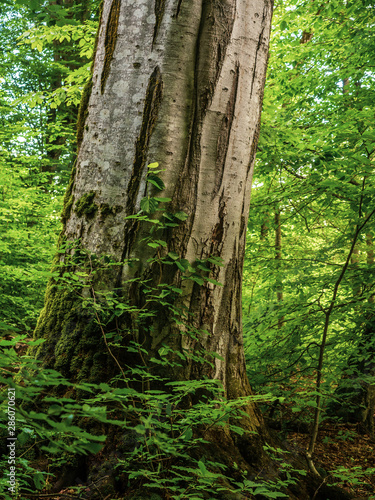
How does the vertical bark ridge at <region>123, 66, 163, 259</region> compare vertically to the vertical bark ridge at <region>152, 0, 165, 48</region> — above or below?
below

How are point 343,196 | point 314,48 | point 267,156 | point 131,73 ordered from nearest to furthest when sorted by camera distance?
point 131,73 → point 343,196 → point 267,156 → point 314,48

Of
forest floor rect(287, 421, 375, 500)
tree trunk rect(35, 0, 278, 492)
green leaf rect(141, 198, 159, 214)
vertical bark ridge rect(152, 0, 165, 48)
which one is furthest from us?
forest floor rect(287, 421, 375, 500)

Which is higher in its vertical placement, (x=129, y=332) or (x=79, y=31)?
(x=79, y=31)

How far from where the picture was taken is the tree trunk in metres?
1.98

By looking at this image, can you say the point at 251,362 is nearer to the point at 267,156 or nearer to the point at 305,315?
the point at 305,315

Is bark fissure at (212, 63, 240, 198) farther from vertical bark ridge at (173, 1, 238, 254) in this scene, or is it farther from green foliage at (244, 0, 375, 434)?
green foliage at (244, 0, 375, 434)

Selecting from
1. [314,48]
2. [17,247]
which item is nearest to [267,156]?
[314,48]

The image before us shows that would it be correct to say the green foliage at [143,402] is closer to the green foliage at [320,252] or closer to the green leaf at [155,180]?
the green leaf at [155,180]

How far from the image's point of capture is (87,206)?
2.08 metres

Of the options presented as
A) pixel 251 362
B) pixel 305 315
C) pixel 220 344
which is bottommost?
pixel 251 362

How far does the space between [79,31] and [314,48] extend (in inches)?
159

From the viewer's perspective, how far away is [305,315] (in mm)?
3199

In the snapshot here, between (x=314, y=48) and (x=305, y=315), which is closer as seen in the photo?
(x=305, y=315)

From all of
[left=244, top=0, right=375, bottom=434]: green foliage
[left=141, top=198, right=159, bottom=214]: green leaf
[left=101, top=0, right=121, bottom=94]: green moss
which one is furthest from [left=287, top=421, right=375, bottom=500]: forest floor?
[left=101, top=0, right=121, bottom=94]: green moss
